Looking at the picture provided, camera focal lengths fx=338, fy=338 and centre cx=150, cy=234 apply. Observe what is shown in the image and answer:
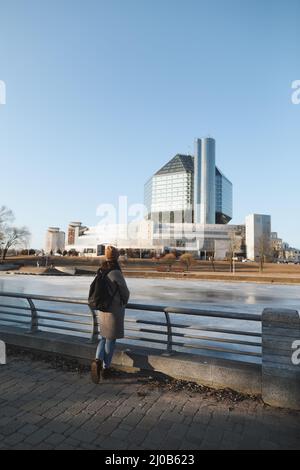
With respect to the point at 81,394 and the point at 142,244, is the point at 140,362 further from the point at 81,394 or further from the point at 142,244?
the point at 142,244

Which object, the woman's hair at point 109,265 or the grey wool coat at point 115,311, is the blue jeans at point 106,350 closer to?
the grey wool coat at point 115,311

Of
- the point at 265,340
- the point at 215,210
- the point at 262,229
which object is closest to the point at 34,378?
the point at 265,340

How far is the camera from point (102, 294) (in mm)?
4625

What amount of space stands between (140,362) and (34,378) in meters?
1.59

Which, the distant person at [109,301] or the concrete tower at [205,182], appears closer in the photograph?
the distant person at [109,301]

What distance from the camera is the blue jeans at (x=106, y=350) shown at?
4.79 metres

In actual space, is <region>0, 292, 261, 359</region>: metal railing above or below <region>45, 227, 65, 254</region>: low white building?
below

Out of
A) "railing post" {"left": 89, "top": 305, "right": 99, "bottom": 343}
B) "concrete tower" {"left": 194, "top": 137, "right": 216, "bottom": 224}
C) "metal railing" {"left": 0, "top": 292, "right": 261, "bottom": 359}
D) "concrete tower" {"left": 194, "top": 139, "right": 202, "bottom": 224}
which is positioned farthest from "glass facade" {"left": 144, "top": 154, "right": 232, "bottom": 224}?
"railing post" {"left": 89, "top": 305, "right": 99, "bottom": 343}

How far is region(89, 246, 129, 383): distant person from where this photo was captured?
4641mm

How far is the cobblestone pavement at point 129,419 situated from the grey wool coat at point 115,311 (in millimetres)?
740

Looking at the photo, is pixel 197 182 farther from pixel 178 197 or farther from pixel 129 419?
pixel 129 419

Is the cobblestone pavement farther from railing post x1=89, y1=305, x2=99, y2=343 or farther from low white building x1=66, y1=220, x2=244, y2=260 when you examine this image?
low white building x1=66, y1=220, x2=244, y2=260

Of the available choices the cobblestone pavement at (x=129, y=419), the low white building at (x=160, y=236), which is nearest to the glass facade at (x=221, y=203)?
the low white building at (x=160, y=236)
